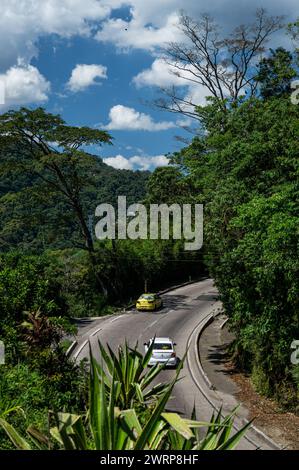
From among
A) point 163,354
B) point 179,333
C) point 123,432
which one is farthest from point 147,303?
point 123,432

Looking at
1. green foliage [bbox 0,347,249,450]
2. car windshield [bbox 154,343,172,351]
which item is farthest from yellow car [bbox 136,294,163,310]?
green foliage [bbox 0,347,249,450]

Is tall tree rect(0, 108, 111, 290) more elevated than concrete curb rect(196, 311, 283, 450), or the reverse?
tall tree rect(0, 108, 111, 290)

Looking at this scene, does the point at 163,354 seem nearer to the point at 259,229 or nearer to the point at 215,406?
the point at 215,406

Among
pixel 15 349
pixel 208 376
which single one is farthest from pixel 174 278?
pixel 15 349

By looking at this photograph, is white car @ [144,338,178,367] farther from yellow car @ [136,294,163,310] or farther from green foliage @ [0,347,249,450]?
green foliage @ [0,347,249,450]

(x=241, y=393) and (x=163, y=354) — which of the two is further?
(x=163, y=354)

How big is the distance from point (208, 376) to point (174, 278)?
1040 inches

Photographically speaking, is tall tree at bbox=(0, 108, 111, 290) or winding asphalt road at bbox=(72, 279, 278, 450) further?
tall tree at bbox=(0, 108, 111, 290)

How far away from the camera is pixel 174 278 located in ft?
160

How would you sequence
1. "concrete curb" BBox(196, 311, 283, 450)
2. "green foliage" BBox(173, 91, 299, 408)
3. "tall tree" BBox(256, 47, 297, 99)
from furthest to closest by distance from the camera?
"tall tree" BBox(256, 47, 297, 99)
"green foliage" BBox(173, 91, 299, 408)
"concrete curb" BBox(196, 311, 283, 450)

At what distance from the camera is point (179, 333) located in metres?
29.5

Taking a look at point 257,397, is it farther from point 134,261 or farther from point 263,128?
point 134,261

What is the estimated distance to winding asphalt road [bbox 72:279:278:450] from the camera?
18531 millimetres

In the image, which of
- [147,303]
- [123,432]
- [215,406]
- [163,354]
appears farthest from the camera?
[147,303]
